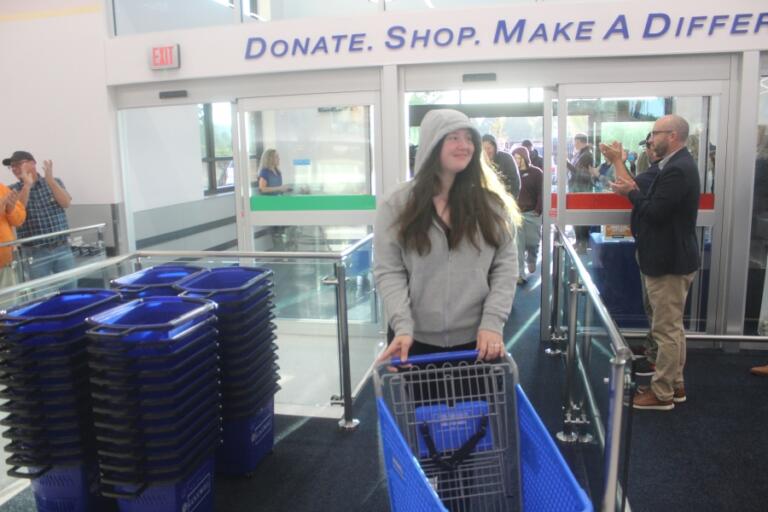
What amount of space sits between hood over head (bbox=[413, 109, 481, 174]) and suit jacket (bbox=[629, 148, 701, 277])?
189cm

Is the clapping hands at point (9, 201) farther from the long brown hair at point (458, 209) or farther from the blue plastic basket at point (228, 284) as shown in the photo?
the long brown hair at point (458, 209)

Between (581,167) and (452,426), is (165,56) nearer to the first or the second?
(581,167)

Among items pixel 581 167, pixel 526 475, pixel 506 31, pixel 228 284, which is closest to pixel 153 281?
pixel 228 284

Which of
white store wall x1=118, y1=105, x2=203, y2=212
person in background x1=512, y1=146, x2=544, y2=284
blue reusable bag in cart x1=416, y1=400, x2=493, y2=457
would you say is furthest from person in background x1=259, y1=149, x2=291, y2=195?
blue reusable bag in cart x1=416, y1=400, x2=493, y2=457

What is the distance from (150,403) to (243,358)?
0.61 metres

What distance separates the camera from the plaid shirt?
18.2 feet

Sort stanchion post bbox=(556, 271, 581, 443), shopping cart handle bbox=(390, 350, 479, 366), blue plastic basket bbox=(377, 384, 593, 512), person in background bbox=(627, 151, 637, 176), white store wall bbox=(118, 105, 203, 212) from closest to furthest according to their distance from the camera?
blue plastic basket bbox=(377, 384, 593, 512)
shopping cart handle bbox=(390, 350, 479, 366)
stanchion post bbox=(556, 271, 581, 443)
person in background bbox=(627, 151, 637, 176)
white store wall bbox=(118, 105, 203, 212)

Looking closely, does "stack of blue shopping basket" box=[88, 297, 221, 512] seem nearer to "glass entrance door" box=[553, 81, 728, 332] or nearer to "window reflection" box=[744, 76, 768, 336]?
"glass entrance door" box=[553, 81, 728, 332]

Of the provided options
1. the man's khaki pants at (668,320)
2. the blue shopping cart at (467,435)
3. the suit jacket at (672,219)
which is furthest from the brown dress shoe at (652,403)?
the blue shopping cart at (467,435)

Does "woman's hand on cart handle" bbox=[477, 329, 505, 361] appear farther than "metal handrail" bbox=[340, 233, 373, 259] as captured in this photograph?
No

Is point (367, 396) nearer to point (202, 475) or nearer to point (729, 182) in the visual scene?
point (202, 475)

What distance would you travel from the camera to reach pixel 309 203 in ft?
18.3

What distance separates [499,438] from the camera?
6.64 feet

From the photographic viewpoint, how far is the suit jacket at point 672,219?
357 cm
